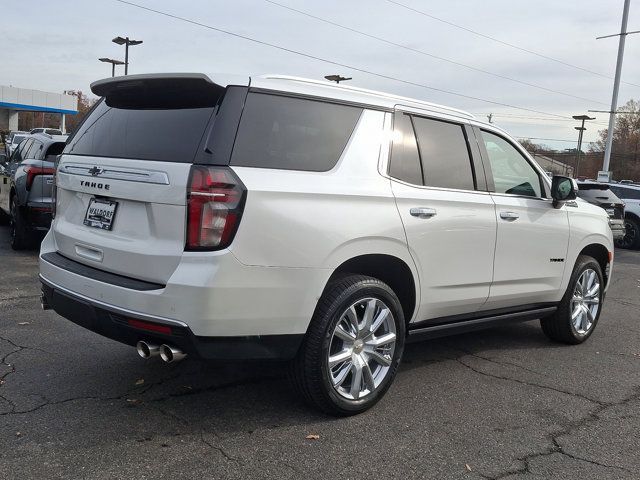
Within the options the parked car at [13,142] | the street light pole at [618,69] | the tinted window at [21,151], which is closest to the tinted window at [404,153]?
the tinted window at [21,151]

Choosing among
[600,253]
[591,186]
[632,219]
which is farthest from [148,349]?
[632,219]

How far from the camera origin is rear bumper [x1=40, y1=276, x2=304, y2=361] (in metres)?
3.10

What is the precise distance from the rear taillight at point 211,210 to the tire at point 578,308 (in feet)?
11.8

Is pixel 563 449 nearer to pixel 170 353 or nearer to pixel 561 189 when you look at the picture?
pixel 170 353

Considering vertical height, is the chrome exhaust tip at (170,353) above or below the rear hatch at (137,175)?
below

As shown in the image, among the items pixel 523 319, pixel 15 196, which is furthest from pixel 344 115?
pixel 15 196

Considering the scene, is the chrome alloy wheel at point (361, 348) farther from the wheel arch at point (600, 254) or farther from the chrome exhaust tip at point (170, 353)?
the wheel arch at point (600, 254)

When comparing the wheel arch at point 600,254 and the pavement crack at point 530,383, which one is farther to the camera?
the wheel arch at point 600,254

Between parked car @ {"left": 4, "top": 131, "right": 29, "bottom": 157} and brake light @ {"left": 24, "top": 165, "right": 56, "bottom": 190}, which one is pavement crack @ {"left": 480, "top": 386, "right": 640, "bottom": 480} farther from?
parked car @ {"left": 4, "top": 131, "right": 29, "bottom": 157}

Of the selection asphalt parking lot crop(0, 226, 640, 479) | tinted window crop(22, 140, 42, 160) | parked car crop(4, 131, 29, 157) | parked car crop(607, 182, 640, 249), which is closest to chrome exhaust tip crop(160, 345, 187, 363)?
asphalt parking lot crop(0, 226, 640, 479)

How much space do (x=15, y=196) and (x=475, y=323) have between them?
24.1 ft

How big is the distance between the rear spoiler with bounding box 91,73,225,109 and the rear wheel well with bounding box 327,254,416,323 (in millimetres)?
1219

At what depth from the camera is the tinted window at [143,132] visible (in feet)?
10.6

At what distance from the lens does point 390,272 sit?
3.98 metres
